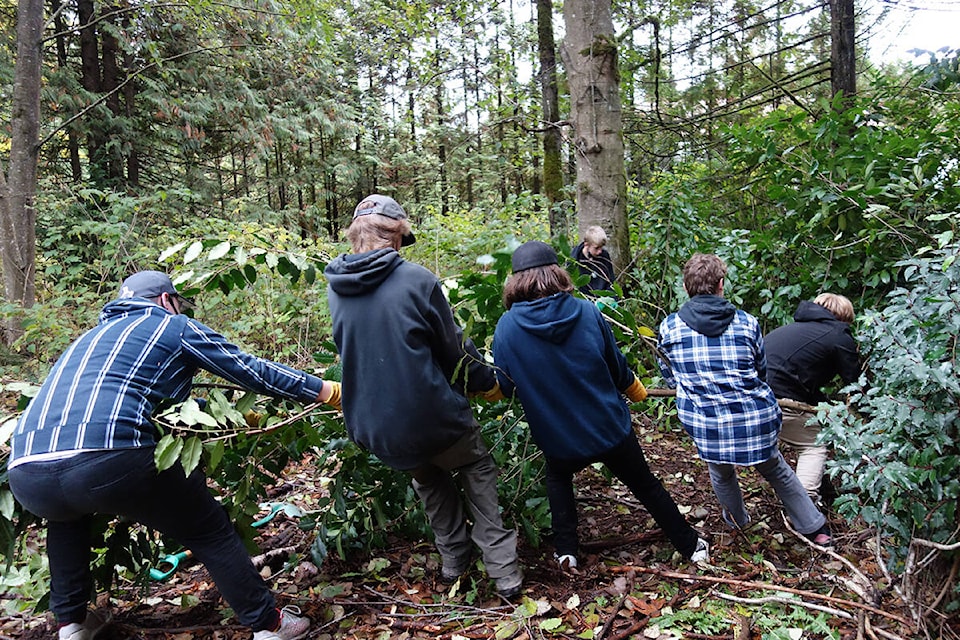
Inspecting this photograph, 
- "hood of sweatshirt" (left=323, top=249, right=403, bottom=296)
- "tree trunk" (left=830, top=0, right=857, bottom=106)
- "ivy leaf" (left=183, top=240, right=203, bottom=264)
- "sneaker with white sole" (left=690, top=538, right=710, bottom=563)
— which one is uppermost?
"tree trunk" (left=830, top=0, right=857, bottom=106)

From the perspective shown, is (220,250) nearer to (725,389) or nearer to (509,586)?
(509,586)

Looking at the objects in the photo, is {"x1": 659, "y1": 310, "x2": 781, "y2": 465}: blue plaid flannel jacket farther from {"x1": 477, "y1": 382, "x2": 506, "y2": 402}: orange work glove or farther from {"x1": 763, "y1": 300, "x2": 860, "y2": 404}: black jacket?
{"x1": 477, "y1": 382, "x2": 506, "y2": 402}: orange work glove

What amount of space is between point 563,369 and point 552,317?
0.24 metres

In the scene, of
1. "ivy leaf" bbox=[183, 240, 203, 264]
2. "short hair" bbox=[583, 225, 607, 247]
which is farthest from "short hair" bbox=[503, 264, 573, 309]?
"short hair" bbox=[583, 225, 607, 247]

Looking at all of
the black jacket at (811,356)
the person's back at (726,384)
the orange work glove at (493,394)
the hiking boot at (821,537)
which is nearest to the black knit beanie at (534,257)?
the orange work glove at (493,394)

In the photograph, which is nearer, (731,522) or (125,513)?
(125,513)

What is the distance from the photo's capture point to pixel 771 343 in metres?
3.62

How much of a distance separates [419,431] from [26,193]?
6658 millimetres

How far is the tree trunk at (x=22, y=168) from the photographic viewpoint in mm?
6418

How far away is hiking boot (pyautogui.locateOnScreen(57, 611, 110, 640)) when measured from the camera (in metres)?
2.48

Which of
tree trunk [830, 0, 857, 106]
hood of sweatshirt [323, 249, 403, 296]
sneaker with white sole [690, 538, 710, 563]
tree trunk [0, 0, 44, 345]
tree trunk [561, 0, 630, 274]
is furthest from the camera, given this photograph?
tree trunk [0, 0, 44, 345]

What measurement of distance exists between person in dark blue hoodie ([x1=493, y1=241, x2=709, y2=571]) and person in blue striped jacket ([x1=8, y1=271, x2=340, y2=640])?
0.84 metres

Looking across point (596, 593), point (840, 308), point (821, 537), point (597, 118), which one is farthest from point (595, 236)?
point (596, 593)

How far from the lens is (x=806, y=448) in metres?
3.52
